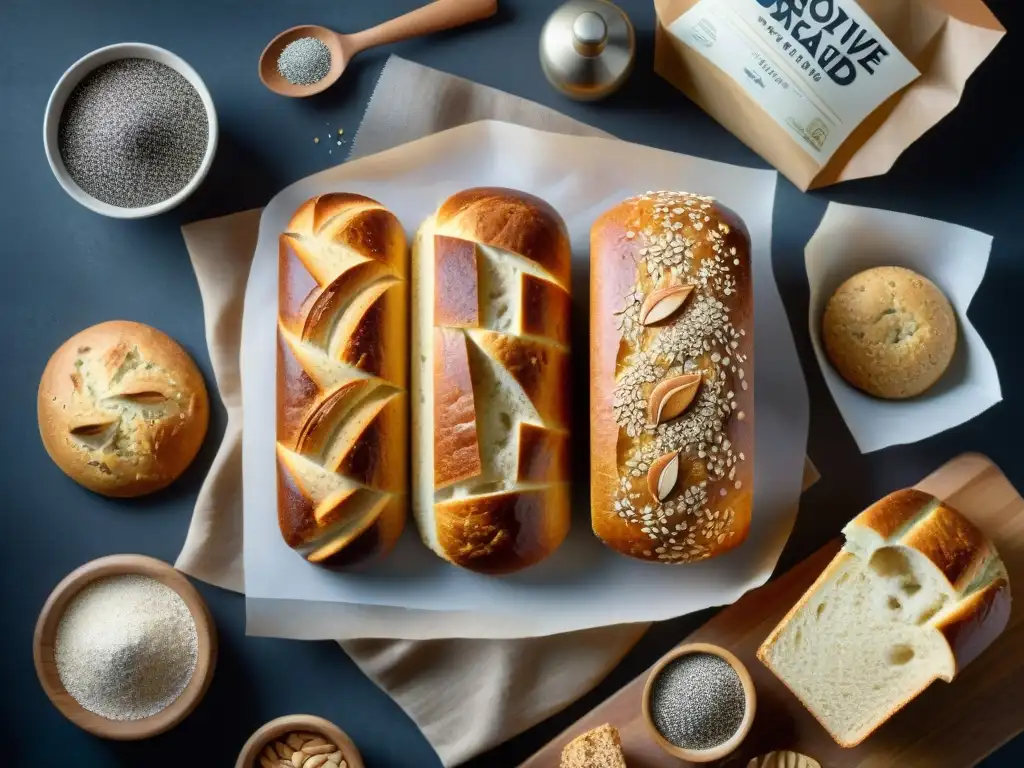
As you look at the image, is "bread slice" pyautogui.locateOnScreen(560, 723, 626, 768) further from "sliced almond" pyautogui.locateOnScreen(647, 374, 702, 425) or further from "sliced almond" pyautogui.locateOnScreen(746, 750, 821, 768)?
"sliced almond" pyautogui.locateOnScreen(647, 374, 702, 425)

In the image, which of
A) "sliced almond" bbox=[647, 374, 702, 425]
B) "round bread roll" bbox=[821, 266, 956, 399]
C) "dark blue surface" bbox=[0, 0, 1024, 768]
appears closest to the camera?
"sliced almond" bbox=[647, 374, 702, 425]

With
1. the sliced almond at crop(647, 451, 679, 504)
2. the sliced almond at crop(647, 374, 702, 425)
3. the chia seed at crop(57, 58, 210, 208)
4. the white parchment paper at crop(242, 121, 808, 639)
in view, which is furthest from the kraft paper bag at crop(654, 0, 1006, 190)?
the chia seed at crop(57, 58, 210, 208)

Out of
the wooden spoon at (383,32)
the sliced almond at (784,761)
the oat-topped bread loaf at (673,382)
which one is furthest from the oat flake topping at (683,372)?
the wooden spoon at (383,32)

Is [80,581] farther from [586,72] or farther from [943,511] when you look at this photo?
[943,511]

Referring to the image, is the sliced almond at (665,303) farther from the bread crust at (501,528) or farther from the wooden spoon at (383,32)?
the wooden spoon at (383,32)

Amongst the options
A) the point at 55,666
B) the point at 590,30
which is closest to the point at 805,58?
the point at 590,30

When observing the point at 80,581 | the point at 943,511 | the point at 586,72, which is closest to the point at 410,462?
the point at 80,581
